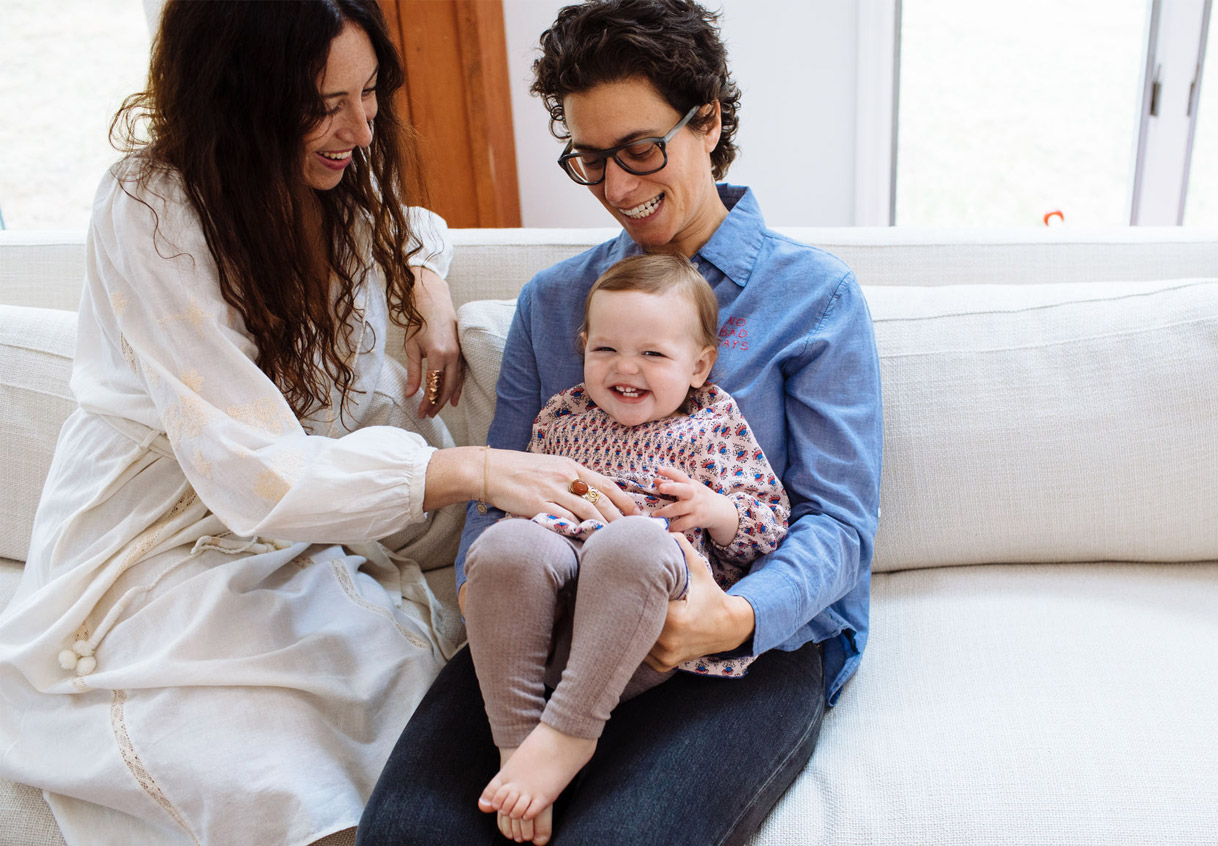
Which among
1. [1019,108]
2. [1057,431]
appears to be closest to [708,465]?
[1057,431]

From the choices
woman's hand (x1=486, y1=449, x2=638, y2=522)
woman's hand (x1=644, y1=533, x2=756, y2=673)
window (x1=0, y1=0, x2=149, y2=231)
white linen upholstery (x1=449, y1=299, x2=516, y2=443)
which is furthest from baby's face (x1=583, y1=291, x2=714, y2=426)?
window (x1=0, y1=0, x2=149, y2=231)

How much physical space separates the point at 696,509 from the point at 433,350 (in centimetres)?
66

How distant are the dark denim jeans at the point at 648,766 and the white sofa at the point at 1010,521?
0.10 metres

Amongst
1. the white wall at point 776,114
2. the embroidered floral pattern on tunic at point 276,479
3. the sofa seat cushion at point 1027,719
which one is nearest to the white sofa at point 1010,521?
the sofa seat cushion at point 1027,719

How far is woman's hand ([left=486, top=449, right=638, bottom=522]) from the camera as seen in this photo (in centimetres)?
126

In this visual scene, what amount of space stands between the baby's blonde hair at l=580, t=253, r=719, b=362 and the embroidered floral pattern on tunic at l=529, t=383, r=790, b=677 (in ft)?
0.32

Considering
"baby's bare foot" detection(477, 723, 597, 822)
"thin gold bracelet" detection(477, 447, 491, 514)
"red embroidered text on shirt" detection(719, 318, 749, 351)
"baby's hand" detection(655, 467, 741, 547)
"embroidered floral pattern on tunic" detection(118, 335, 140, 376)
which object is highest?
"embroidered floral pattern on tunic" detection(118, 335, 140, 376)

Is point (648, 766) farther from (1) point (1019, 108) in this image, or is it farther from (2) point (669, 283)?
(1) point (1019, 108)

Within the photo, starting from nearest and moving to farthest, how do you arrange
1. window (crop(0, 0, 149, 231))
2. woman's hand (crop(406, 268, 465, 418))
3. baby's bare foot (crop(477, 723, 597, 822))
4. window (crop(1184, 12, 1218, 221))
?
baby's bare foot (crop(477, 723, 597, 822)) < woman's hand (crop(406, 268, 465, 418)) < window (crop(1184, 12, 1218, 221)) < window (crop(0, 0, 149, 231))

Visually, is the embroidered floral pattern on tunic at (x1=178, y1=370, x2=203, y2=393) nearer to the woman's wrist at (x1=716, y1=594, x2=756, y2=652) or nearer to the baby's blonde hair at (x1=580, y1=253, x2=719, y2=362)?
the baby's blonde hair at (x1=580, y1=253, x2=719, y2=362)

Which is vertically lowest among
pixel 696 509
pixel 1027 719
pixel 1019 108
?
pixel 1027 719

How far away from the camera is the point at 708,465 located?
1.31 metres

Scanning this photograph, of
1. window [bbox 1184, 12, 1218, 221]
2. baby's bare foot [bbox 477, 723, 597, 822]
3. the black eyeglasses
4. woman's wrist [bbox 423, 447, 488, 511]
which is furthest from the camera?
window [bbox 1184, 12, 1218, 221]

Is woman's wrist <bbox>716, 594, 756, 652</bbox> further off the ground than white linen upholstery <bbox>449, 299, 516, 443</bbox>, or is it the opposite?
white linen upholstery <bbox>449, 299, 516, 443</bbox>
